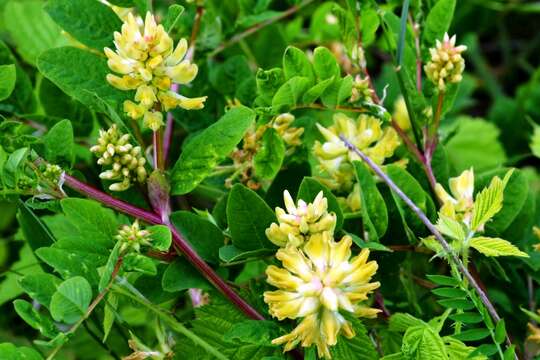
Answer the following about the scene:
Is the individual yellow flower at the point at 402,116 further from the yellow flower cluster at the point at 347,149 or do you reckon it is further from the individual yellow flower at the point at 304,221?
the individual yellow flower at the point at 304,221

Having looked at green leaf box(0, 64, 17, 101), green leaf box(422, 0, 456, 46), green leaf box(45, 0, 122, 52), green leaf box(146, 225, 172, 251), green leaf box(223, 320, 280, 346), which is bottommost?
green leaf box(223, 320, 280, 346)

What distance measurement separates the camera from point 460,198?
1.12 m

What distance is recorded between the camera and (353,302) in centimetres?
92

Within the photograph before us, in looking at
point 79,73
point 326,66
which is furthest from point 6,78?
point 326,66

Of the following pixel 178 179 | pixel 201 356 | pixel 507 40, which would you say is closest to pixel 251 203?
pixel 178 179

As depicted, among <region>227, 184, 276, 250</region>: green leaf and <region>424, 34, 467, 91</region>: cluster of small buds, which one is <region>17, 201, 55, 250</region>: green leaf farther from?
<region>424, 34, 467, 91</region>: cluster of small buds

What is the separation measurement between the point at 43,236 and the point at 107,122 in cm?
36

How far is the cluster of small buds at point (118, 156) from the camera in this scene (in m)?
0.99

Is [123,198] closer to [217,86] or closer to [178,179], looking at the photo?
[178,179]

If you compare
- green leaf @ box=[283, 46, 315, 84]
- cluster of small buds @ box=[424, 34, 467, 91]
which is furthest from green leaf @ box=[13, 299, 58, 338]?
cluster of small buds @ box=[424, 34, 467, 91]

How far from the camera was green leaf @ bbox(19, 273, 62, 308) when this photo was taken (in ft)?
3.20

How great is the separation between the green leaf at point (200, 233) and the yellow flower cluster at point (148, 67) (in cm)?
14

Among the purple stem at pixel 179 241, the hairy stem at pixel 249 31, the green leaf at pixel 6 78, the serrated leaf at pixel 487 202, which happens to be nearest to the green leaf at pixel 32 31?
the hairy stem at pixel 249 31

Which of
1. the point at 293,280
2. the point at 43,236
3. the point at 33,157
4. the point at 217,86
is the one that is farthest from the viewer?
the point at 217,86
